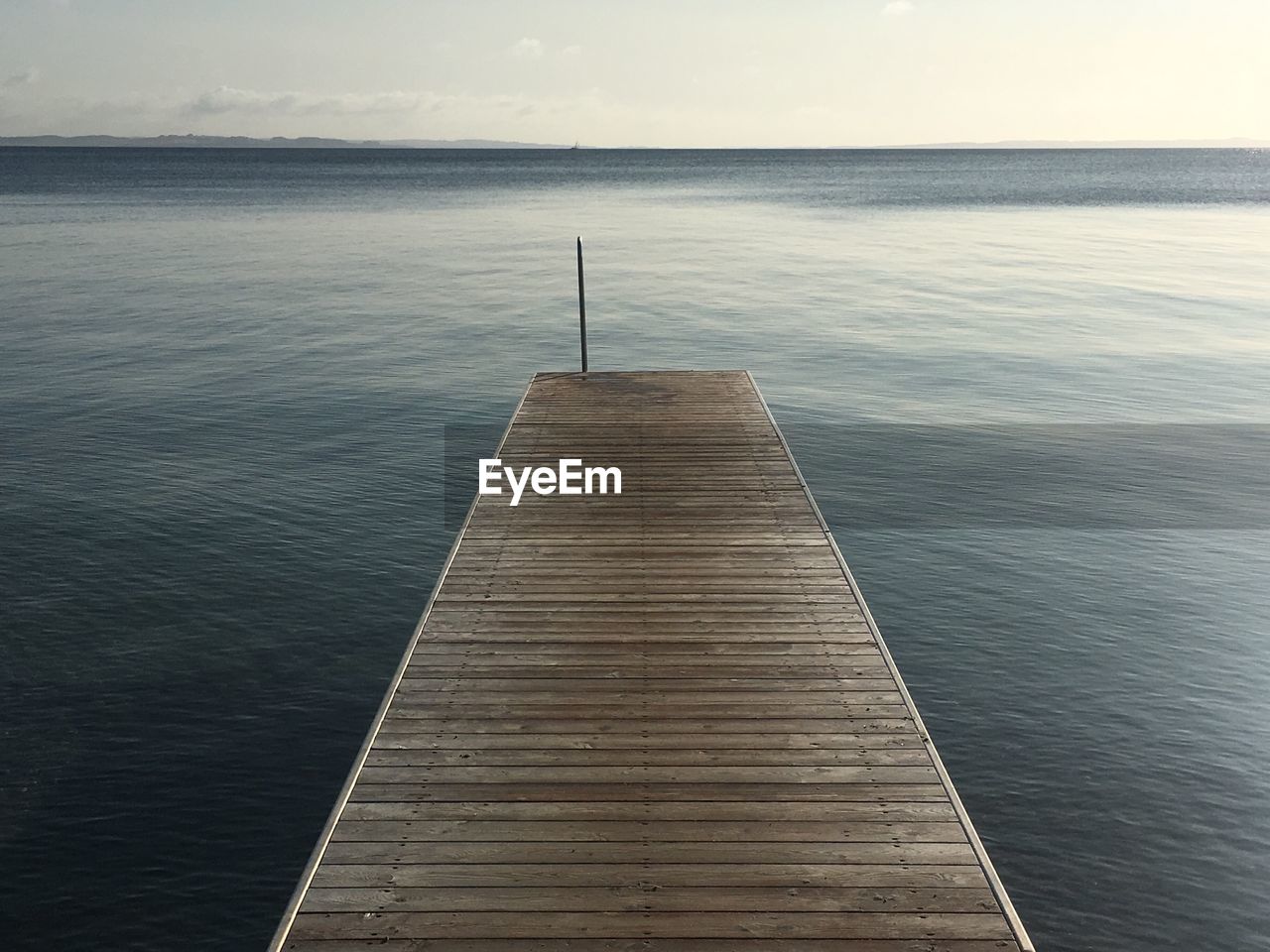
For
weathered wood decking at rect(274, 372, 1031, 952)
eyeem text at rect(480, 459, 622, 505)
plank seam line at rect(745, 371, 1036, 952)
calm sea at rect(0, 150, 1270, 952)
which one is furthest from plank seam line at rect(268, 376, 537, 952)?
eyeem text at rect(480, 459, 622, 505)

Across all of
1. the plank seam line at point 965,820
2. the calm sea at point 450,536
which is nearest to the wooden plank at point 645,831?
the plank seam line at point 965,820

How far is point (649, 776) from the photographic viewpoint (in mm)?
9086

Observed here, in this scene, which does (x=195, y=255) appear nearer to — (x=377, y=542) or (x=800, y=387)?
(x=800, y=387)

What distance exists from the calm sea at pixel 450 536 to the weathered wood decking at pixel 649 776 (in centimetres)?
283

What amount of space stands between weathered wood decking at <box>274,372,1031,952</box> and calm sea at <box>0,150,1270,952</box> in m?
2.83

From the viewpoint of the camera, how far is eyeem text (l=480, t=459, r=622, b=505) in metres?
17.0

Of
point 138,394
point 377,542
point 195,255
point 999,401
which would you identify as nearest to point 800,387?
point 999,401

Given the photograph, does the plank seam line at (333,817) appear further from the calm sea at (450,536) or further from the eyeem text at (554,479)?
the eyeem text at (554,479)

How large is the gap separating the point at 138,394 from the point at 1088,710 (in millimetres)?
25551

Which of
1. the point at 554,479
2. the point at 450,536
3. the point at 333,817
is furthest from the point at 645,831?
the point at 450,536

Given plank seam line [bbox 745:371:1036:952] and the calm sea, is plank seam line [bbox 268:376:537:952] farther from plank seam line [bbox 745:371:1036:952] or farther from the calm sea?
plank seam line [bbox 745:371:1036:952]

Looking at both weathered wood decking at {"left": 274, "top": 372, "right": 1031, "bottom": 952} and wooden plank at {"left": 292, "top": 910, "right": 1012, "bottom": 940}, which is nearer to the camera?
wooden plank at {"left": 292, "top": 910, "right": 1012, "bottom": 940}

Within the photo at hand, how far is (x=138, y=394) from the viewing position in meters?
30.8

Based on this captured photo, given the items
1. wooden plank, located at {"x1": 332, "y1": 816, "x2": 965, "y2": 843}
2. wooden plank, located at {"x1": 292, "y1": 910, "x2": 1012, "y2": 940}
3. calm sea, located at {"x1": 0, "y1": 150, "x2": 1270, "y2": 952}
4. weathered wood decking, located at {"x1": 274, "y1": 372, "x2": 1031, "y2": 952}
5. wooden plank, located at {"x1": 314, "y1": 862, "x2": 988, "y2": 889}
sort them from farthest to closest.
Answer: calm sea, located at {"x1": 0, "y1": 150, "x2": 1270, "y2": 952} < wooden plank, located at {"x1": 332, "y1": 816, "x2": 965, "y2": 843} < wooden plank, located at {"x1": 314, "y1": 862, "x2": 988, "y2": 889} < weathered wood decking, located at {"x1": 274, "y1": 372, "x2": 1031, "y2": 952} < wooden plank, located at {"x1": 292, "y1": 910, "x2": 1012, "y2": 940}
